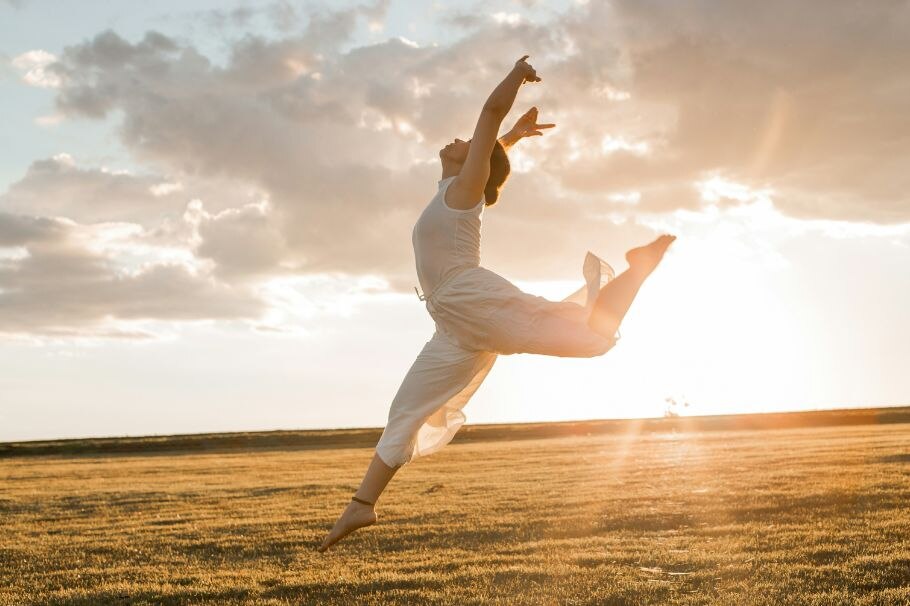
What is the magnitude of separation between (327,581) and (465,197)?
19.5 ft

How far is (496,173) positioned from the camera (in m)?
6.16

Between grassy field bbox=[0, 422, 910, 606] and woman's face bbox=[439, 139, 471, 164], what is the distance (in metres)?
4.84

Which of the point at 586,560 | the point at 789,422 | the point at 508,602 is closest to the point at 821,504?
the point at 586,560

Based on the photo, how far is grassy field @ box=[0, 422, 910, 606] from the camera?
9461 mm

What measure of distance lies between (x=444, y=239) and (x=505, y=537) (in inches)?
307

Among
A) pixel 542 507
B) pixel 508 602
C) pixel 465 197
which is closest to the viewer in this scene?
pixel 465 197

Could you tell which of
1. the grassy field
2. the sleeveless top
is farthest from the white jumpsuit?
the grassy field

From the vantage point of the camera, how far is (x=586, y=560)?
10.6 metres

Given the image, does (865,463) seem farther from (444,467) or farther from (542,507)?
(444,467)

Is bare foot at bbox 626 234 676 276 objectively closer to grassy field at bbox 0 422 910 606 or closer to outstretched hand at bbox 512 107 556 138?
outstretched hand at bbox 512 107 556 138

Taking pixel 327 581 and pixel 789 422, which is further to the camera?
pixel 789 422

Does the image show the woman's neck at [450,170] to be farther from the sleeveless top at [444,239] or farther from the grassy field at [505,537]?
the grassy field at [505,537]

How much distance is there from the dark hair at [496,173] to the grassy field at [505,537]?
4523 mm

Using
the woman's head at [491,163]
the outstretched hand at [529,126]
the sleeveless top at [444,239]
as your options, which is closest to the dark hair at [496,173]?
the woman's head at [491,163]
